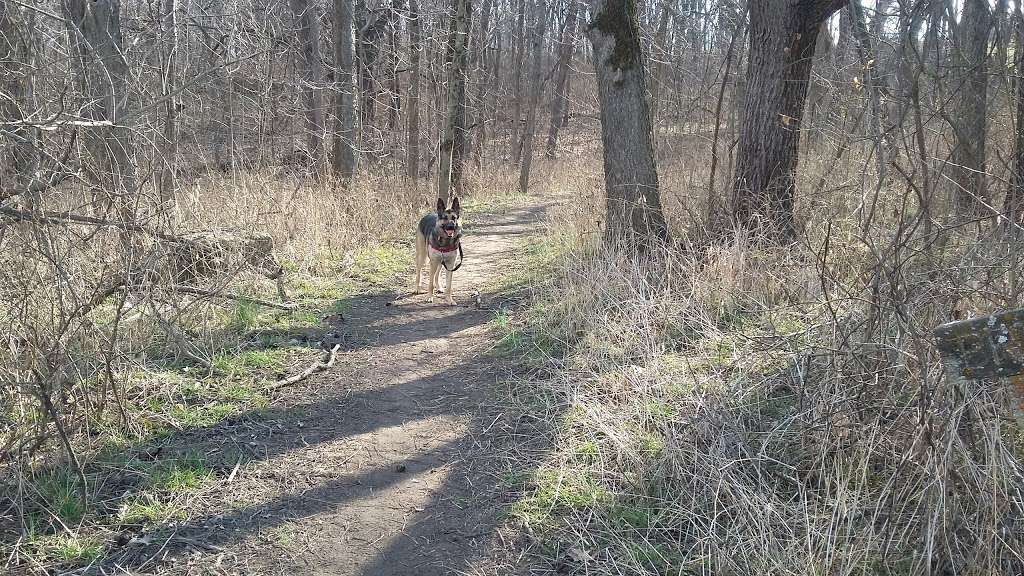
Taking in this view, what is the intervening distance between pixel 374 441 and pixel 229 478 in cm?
95

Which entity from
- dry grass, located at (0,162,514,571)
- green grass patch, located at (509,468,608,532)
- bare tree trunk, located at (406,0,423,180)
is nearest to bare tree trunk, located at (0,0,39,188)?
dry grass, located at (0,162,514,571)

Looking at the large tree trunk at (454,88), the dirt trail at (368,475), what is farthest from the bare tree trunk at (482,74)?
the dirt trail at (368,475)

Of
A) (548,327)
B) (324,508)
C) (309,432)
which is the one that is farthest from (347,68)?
(324,508)

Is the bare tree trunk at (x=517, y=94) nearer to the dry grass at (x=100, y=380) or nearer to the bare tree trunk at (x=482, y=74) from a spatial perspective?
the bare tree trunk at (x=482, y=74)

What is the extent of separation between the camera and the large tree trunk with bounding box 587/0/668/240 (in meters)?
6.74

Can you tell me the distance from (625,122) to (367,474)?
4.74 metres

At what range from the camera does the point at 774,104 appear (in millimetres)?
6867

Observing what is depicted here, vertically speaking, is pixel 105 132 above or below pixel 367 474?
above

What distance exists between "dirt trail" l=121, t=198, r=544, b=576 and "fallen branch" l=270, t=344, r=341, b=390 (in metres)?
0.08

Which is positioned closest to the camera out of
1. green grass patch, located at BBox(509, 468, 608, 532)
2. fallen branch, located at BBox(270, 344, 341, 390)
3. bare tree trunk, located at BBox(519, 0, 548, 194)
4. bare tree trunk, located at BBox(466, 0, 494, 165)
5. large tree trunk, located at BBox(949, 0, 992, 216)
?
green grass patch, located at BBox(509, 468, 608, 532)

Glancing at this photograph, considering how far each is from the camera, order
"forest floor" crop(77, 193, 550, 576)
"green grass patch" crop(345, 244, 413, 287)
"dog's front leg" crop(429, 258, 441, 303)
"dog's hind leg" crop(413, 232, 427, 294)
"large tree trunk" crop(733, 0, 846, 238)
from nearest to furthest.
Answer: "forest floor" crop(77, 193, 550, 576), "large tree trunk" crop(733, 0, 846, 238), "dog's front leg" crop(429, 258, 441, 303), "dog's hind leg" crop(413, 232, 427, 294), "green grass patch" crop(345, 244, 413, 287)

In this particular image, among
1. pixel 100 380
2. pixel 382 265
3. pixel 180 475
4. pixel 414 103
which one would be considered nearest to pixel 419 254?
pixel 382 265

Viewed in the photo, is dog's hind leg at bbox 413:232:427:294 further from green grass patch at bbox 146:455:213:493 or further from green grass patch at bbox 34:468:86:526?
green grass patch at bbox 34:468:86:526

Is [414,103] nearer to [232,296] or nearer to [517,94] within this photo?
[517,94]
